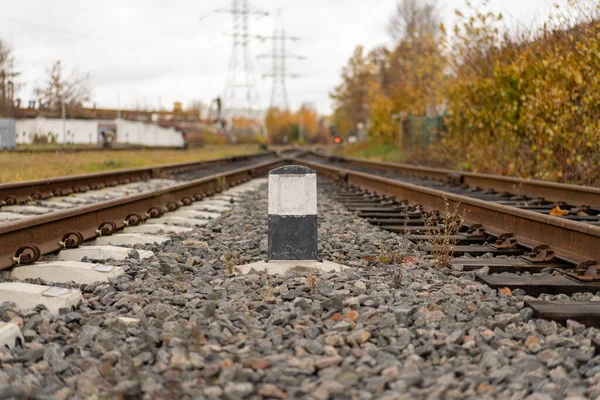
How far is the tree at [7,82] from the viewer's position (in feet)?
136

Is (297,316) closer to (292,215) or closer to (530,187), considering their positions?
(292,215)

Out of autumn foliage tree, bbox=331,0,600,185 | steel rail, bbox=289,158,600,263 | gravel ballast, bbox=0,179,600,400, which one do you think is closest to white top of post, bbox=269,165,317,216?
gravel ballast, bbox=0,179,600,400

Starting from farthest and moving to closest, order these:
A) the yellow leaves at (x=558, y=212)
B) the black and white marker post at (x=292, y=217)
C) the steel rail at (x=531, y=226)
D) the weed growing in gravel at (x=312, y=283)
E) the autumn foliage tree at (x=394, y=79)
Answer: the autumn foliage tree at (x=394, y=79), the yellow leaves at (x=558, y=212), the black and white marker post at (x=292, y=217), the steel rail at (x=531, y=226), the weed growing in gravel at (x=312, y=283)

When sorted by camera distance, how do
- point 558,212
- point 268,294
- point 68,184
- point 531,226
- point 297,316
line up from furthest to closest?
point 68,184 < point 558,212 < point 531,226 < point 268,294 < point 297,316

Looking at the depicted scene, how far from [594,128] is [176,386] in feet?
31.1

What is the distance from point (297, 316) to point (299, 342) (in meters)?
0.42

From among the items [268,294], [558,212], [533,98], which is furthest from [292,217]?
[533,98]

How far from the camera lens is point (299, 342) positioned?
121 inches

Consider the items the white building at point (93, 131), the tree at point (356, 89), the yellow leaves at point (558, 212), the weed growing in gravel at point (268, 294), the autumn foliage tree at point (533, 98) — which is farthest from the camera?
the tree at point (356, 89)

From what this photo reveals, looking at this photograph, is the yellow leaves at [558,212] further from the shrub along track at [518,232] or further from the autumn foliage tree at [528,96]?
the autumn foliage tree at [528,96]

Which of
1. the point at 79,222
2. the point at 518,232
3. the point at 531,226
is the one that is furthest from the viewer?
the point at 79,222

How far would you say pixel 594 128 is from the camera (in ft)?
33.9

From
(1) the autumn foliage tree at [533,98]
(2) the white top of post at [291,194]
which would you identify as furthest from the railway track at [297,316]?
(1) the autumn foliage tree at [533,98]

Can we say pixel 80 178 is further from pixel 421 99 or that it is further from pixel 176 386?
pixel 421 99
